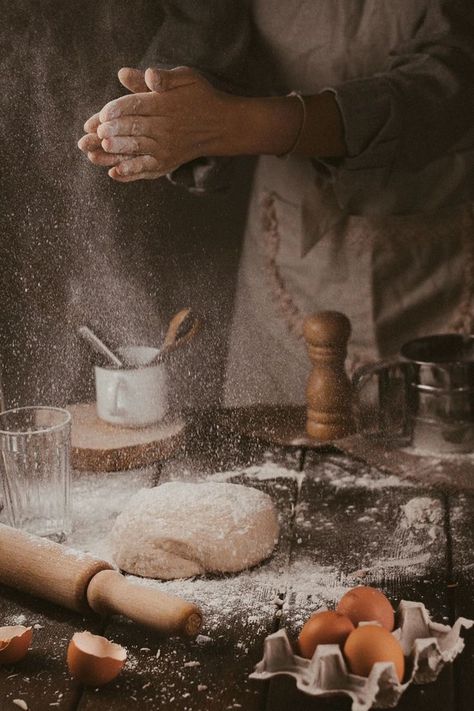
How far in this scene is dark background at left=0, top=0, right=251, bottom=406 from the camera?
190cm

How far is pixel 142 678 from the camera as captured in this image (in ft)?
3.05

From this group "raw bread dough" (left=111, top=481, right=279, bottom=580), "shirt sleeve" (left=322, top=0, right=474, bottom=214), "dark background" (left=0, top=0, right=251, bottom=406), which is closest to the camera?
"raw bread dough" (left=111, top=481, right=279, bottom=580)

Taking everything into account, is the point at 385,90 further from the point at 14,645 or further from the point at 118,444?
the point at 14,645

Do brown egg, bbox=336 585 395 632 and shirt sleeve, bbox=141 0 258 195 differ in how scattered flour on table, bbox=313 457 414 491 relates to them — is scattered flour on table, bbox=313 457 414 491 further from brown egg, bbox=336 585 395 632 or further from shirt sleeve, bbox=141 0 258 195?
shirt sleeve, bbox=141 0 258 195

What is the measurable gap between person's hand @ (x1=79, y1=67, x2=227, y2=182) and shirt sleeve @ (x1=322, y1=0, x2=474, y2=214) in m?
0.24

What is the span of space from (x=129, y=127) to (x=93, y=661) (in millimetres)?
778

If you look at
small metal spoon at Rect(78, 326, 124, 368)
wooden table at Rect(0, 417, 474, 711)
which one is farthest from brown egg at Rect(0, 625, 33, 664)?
small metal spoon at Rect(78, 326, 124, 368)

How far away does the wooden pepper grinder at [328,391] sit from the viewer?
1.50 metres

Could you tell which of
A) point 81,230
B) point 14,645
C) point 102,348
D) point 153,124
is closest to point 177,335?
point 102,348

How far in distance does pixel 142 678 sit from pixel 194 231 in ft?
4.01

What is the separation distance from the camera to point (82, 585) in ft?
3.38

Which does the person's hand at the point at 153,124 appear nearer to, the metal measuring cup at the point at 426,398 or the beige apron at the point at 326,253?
the beige apron at the point at 326,253

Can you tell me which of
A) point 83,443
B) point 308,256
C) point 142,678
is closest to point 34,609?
point 142,678

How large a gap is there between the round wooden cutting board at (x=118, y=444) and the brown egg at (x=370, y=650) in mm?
625
